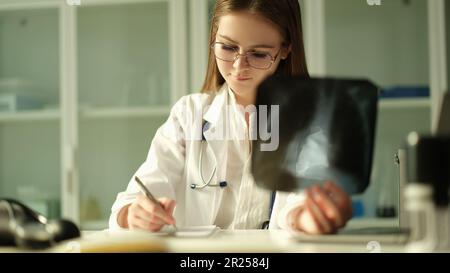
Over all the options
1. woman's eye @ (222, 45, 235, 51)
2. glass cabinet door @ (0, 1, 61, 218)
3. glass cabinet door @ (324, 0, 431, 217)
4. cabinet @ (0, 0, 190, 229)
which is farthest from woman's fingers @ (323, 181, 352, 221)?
glass cabinet door @ (0, 1, 61, 218)

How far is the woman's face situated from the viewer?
90 cm

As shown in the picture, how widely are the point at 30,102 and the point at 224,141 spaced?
27.0 inches

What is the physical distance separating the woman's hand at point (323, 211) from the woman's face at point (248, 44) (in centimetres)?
23

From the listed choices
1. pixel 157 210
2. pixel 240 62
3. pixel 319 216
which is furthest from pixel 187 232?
pixel 240 62

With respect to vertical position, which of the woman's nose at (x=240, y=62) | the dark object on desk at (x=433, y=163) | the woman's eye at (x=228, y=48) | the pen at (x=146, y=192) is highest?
the woman's eye at (x=228, y=48)

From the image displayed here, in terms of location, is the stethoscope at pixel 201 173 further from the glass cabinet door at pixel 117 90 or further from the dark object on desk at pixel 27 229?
the dark object on desk at pixel 27 229

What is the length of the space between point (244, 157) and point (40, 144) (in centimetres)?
66

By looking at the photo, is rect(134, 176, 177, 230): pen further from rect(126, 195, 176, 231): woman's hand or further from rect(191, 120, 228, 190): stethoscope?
rect(191, 120, 228, 190): stethoscope

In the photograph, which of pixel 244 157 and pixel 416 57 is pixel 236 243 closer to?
pixel 244 157

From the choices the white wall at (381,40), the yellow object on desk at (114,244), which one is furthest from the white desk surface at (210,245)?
the white wall at (381,40)

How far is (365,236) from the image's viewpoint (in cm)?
69

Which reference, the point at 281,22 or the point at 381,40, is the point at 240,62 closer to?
the point at 281,22

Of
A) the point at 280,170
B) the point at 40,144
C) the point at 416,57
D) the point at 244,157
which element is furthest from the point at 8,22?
the point at 416,57

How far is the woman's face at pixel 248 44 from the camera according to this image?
0.90m
